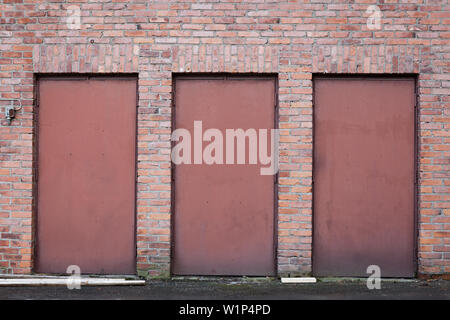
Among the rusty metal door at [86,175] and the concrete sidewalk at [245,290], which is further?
the rusty metal door at [86,175]

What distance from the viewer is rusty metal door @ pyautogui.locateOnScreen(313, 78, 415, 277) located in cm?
639

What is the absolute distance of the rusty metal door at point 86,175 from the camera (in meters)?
6.49

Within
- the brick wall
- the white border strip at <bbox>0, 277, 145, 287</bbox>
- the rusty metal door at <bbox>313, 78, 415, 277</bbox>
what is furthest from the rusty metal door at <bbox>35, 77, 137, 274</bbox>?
the rusty metal door at <bbox>313, 78, 415, 277</bbox>

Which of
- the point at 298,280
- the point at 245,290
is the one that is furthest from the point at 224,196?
the point at 298,280

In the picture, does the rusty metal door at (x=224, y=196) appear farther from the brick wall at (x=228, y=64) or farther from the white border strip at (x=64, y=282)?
the white border strip at (x=64, y=282)

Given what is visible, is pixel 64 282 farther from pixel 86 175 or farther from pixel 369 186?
pixel 369 186

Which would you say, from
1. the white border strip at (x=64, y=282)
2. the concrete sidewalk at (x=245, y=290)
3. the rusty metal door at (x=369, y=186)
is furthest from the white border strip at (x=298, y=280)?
the white border strip at (x=64, y=282)

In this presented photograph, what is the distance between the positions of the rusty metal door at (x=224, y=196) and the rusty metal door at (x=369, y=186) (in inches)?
26.5

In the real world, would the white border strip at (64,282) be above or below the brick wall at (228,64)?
below

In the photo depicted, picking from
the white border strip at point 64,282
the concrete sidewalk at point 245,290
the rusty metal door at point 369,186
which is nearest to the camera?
the concrete sidewalk at point 245,290

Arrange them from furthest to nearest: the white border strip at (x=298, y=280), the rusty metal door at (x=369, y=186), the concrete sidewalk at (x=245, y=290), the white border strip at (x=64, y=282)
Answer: the rusty metal door at (x=369, y=186)
the white border strip at (x=298, y=280)
the white border strip at (x=64, y=282)
the concrete sidewalk at (x=245, y=290)

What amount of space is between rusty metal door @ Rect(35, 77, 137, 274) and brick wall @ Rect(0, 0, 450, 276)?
0.58 ft

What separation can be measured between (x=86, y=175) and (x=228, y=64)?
2176 millimetres
